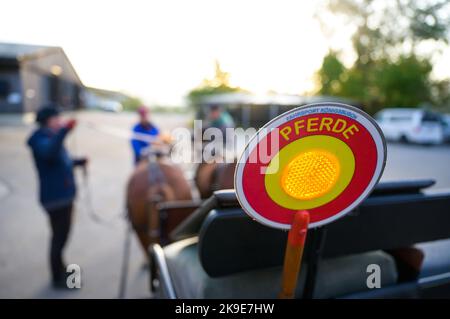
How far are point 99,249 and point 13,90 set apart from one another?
2364cm

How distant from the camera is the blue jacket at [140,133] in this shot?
15.0ft

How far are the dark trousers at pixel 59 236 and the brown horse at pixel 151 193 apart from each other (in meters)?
0.60

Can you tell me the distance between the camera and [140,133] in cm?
484

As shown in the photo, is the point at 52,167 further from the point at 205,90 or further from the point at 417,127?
the point at 205,90

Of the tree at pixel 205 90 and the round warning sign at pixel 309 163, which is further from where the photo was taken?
the tree at pixel 205 90

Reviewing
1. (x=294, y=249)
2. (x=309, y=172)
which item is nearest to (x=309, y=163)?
(x=309, y=172)

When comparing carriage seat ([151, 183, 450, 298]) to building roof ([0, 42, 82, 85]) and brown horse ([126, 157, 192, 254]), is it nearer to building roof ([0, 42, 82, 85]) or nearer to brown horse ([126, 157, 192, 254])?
brown horse ([126, 157, 192, 254])

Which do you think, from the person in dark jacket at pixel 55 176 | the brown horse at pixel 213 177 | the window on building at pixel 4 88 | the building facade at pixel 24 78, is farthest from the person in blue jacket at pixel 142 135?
the window on building at pixel 4 88

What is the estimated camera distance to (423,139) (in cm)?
1492

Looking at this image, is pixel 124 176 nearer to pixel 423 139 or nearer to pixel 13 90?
pixel 423 139

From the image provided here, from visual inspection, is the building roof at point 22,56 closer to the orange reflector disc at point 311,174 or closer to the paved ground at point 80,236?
the paved ground at point 80,236

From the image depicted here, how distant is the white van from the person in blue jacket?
47.9ft

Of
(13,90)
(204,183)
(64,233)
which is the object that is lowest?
(64,233)

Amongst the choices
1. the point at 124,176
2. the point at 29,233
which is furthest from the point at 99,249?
the point at 124,176
